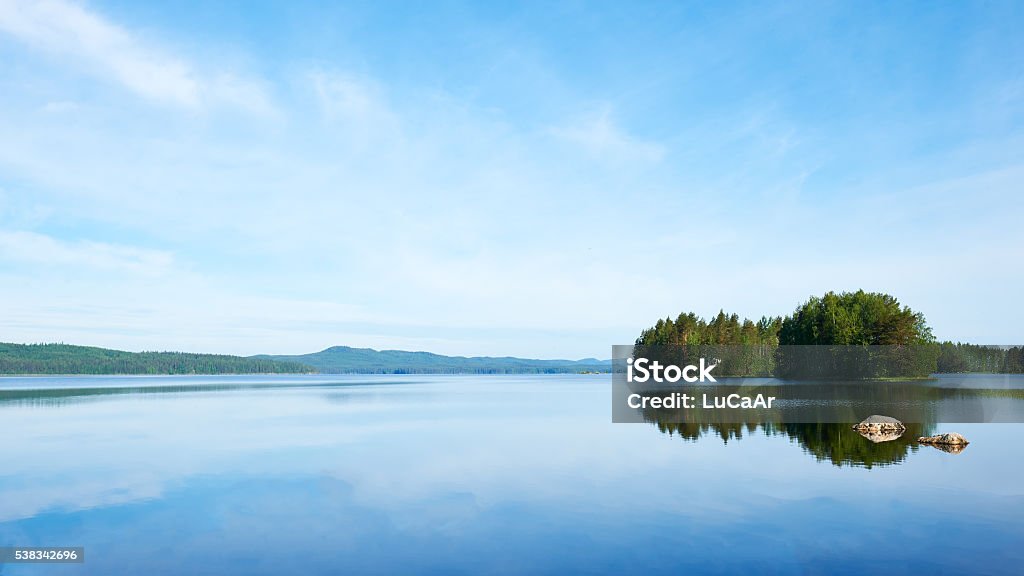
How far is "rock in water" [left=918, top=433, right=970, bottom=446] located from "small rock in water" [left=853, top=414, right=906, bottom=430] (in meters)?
4.75

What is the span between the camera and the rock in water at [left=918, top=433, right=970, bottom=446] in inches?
1737

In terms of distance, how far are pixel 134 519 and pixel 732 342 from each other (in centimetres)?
Answer: 14043

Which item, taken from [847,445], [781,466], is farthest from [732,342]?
[781,466]

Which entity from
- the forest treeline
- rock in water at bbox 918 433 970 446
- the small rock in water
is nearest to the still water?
rock in water at bbox 918 433 970 446

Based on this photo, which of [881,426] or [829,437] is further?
[881,426]

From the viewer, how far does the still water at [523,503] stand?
20844 millimetres

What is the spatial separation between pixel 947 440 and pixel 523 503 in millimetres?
32766

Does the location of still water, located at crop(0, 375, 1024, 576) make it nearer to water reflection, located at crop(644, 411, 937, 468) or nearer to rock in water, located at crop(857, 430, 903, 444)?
water reflection, located at crop(644, 411, 937, 468)

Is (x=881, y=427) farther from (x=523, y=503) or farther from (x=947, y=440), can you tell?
(x=523, y=503)

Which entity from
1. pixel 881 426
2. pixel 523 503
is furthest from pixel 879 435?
pixel 523 503

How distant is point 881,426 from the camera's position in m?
51.1

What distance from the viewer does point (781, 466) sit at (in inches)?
1448

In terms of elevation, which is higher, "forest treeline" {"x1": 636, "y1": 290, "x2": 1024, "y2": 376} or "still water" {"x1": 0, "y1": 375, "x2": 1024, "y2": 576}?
"forest treeline" {"x1": 636, "y1": 290, "x2": 1024, "y2": 376}

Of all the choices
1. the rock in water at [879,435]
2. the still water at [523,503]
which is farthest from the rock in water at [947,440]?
the rock in water at [879,435]
